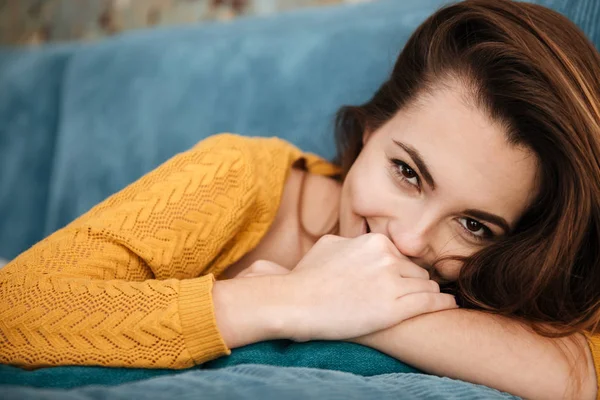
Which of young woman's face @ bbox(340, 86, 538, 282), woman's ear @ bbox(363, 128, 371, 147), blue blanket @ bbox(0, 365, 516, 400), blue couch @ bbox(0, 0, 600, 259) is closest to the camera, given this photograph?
blue blanket @ bbox(0, 365, 516, 400)

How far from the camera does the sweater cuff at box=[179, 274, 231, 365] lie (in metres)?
0.87

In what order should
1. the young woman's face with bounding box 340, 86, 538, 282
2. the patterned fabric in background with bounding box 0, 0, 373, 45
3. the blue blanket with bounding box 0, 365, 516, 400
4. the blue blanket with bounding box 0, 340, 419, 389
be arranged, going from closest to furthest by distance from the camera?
the blue blanket with bounding box 0, 365, 516, 400, the blue blanket with bounding box 0, 340, 419, 389, the young woman's face with bounding box 340, 86, 538, 282, the patterned fabric in background with bounding box 0, 0, 373, 45

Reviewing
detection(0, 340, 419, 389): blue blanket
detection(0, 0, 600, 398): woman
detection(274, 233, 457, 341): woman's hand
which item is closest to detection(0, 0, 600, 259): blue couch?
detection(0, 0, 600, 398): woman

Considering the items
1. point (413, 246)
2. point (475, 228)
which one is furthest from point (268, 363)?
point (475, 228)

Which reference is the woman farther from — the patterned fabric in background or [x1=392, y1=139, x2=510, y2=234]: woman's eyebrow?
the patterned fabric in background

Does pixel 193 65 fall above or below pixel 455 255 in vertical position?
above

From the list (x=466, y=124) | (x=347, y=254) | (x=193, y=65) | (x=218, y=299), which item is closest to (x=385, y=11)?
(x=193, y=65)

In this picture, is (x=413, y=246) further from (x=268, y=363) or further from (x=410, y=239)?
(x=268, y=363)

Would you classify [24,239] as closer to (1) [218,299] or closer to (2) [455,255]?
(1) [218,299]

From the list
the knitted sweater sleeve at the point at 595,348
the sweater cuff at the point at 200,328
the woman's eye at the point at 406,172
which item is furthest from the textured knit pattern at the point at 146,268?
the knitted sweater sleeve at the point at 595,348

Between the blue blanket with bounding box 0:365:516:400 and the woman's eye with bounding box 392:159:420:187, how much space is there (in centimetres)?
34

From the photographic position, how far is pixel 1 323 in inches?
34.6

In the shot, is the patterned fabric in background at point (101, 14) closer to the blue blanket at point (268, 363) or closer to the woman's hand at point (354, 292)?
the woman's hand at point (354, 292)

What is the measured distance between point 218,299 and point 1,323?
0.30 m
